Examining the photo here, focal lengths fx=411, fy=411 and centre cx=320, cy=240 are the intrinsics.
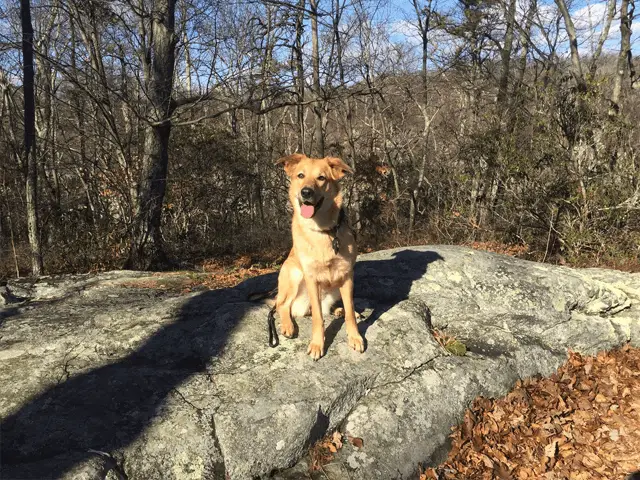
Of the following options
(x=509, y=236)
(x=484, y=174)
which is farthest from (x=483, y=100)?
(x=509, y=236)

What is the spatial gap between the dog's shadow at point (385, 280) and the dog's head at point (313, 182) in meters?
1.25

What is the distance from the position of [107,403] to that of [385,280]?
3.22 metres

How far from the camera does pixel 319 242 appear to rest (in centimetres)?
366

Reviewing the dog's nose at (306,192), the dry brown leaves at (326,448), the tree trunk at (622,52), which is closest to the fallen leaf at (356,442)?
the dry brown leaves at (326,448)

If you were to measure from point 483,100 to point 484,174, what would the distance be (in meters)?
4.90

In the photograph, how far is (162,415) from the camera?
2928 millimetres

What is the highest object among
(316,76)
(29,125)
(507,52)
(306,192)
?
(507,52)

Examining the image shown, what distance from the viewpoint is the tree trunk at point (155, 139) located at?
27.1 ft

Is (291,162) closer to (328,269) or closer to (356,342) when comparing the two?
(328,269)

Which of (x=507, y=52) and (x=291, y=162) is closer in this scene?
(x=291, y=162)

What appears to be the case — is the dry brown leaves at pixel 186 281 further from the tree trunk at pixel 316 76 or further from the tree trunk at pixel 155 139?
the tree trunk at pixel 316 76

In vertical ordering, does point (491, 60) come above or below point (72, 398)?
above

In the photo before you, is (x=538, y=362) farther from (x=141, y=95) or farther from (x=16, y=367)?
(x=141, y=95)

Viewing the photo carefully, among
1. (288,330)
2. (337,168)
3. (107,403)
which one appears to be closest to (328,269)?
(288,330)
